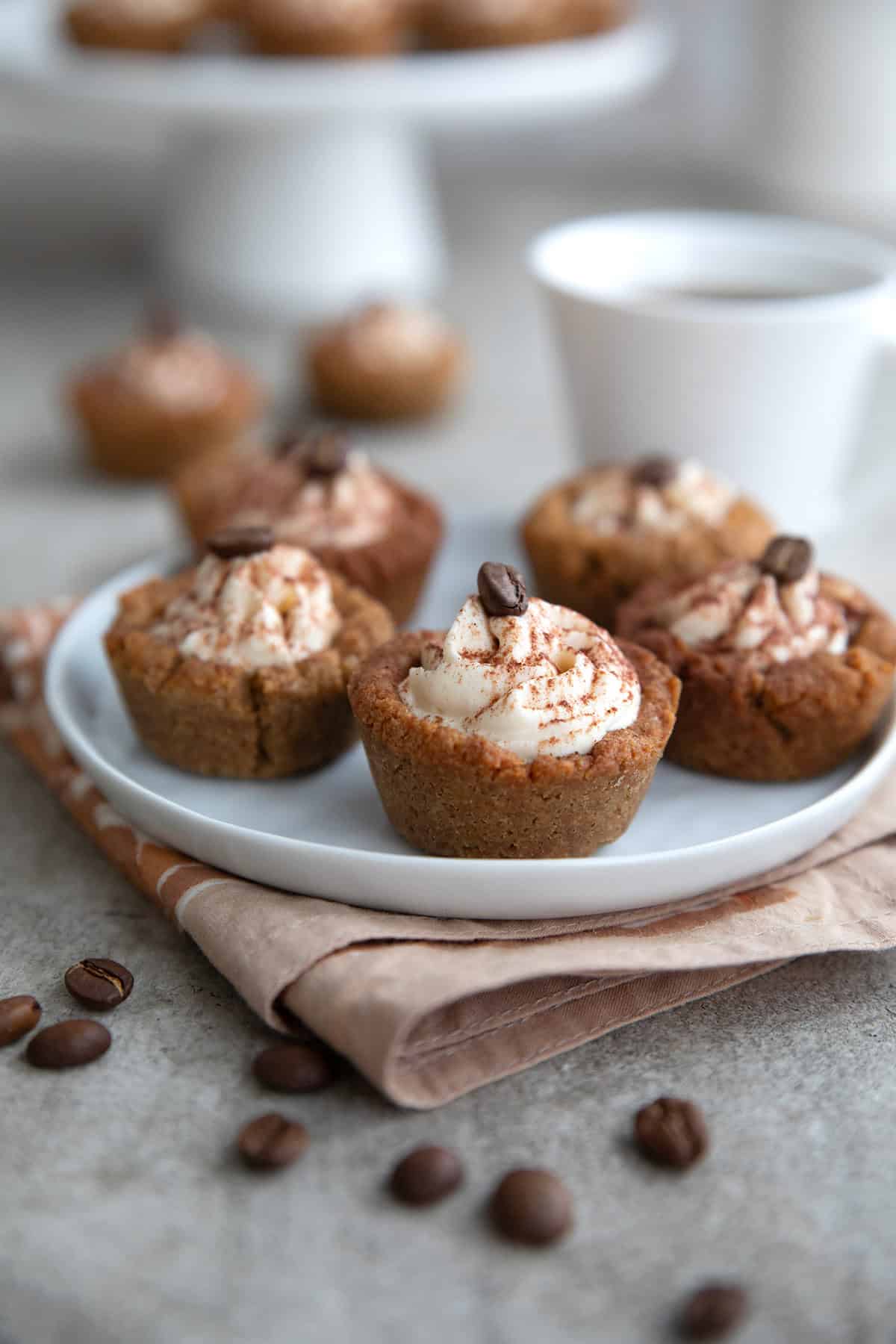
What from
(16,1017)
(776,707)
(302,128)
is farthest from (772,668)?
(302,128)

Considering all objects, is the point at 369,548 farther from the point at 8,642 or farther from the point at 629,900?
the point at 629,900

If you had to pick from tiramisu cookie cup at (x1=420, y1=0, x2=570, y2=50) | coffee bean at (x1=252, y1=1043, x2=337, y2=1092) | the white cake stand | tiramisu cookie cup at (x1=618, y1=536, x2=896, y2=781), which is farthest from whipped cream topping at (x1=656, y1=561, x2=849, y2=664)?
tiramisu cookie cup at (x1=420, y1=0, x2=570, y2=50)

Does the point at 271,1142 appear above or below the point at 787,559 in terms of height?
below

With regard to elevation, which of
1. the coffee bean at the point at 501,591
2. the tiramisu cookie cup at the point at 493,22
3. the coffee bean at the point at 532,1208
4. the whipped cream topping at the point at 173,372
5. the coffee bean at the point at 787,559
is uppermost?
the tiramisu cookie cup at the point at 493,22

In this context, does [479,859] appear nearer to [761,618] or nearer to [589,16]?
[761,618]

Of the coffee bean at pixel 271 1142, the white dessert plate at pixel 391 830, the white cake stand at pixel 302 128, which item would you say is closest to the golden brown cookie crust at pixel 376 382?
the white cake stand at pixel 302 128

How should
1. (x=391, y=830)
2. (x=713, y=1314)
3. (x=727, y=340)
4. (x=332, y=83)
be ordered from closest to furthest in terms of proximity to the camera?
(x=713, y=1314) < (x=391, y=830) < (x=727, y=340) < (x=332, y=83)

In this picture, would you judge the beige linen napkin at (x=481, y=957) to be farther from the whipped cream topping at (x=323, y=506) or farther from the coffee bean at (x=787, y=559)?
the whipped cream topping at (x=323, y=506)
